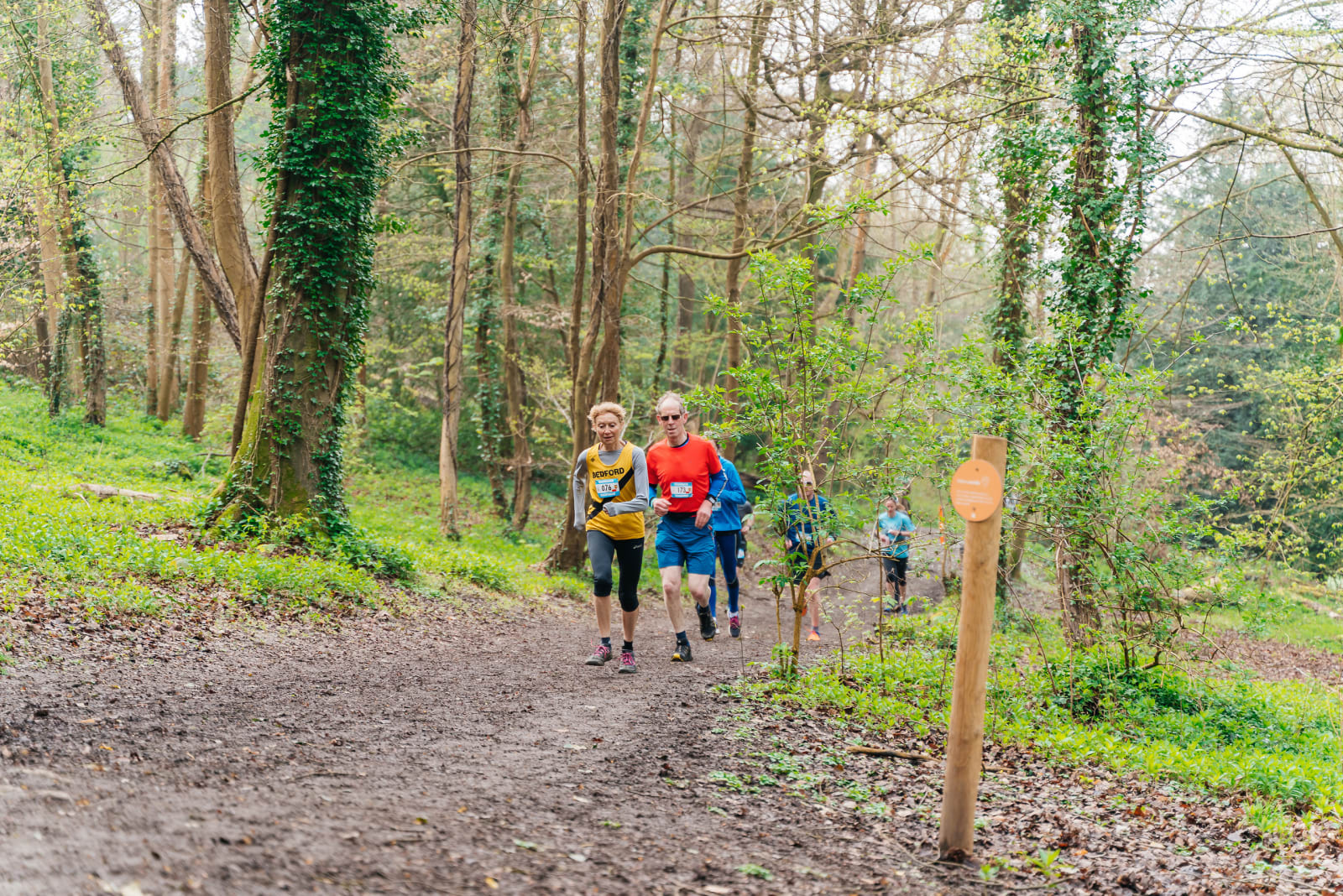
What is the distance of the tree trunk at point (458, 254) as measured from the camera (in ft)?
46.6

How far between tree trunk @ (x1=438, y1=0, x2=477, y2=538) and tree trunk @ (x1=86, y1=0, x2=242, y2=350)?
3.74m

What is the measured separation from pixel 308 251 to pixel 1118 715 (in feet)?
30.3

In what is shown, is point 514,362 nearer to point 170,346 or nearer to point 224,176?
point 224,176

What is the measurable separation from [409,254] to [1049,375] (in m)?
17.6

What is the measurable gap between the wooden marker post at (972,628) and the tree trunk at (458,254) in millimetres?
10958

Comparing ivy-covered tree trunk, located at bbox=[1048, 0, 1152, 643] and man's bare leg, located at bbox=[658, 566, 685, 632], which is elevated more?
ivy-covered tree trunk, located at bbox=[1048, 0, 1152, 643]

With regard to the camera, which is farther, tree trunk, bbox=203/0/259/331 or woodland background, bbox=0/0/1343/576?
tree trunk, bbox=203/0/259/331

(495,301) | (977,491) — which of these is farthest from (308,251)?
(495,301)

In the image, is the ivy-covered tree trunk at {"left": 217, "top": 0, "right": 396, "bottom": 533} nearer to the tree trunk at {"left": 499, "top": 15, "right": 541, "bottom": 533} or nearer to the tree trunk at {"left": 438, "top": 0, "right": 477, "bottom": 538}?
the tree trunk at {"left": 438, "top": 0, "right": 477, "bottom": 538}

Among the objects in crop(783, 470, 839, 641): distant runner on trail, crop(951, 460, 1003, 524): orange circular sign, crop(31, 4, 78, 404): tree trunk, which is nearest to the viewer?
crop(951, 460, 1003, 524): orange circular sign

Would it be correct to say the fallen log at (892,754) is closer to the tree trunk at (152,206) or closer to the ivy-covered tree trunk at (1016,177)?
the ivy-covered tree trunk at (1016,177)

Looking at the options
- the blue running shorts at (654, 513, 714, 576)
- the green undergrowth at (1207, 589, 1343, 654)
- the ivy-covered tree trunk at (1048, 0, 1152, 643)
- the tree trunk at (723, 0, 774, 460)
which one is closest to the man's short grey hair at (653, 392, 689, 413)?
the blue running shorts at (654, 513, 714, 576)

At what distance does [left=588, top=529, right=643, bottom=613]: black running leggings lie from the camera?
6.75 meters

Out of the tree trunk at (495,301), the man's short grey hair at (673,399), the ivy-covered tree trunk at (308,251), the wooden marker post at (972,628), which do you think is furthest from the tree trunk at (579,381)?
the wooden marker post at (972,628)
